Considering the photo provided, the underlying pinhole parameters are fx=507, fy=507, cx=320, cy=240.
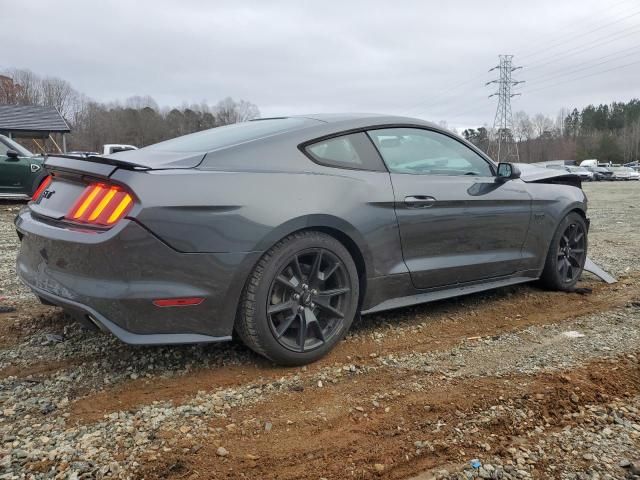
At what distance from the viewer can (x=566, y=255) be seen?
4457 mm

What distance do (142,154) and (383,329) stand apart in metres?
1.86

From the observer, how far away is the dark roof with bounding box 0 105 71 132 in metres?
28.5

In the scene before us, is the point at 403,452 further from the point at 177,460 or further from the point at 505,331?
the point at 505,331

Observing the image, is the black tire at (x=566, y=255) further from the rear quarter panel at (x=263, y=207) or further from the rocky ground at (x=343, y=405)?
the rear quarter panel at (x=263, y=207)

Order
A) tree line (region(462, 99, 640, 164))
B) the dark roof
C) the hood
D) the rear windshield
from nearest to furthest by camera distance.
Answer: the rear windshield → the hood → the dark roof → tree line (region(462, 99, 640, 164))

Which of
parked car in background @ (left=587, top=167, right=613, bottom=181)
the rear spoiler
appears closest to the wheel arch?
the rear spoiler

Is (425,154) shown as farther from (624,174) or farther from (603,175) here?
(624,174)

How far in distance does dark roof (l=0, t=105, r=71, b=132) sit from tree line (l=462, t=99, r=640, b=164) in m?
53.2

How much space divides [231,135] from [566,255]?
10.3 feet

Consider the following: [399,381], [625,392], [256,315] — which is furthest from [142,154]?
[625,392]

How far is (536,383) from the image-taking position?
2588 millimetres

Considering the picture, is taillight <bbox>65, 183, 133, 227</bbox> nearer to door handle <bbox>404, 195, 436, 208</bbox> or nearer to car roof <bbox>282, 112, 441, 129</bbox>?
car roof <bbox>282, 112, 441, 129</bbox>

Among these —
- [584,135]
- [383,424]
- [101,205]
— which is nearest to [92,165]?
[101,205]

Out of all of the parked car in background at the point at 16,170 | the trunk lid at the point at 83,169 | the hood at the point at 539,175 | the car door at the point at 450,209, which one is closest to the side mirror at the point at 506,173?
the car door at the point at 450,209
